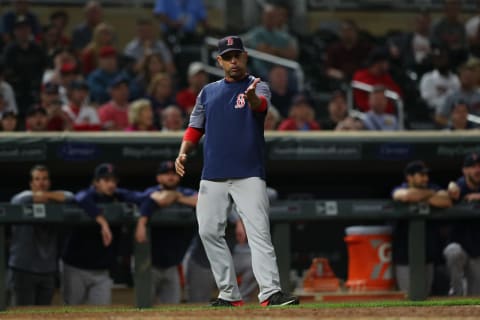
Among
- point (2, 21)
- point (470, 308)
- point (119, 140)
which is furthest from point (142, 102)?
point (470, 308)

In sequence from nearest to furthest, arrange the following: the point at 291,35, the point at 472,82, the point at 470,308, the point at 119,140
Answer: the point at 470,308 → the point at 119,140 → the point at 472,82 → the point at 291,35

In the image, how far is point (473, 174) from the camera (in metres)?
10.7

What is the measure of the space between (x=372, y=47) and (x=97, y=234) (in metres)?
5.96

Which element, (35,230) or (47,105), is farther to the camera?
(47,105)

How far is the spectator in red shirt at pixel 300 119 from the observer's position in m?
11.9

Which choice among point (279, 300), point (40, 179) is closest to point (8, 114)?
point (40, 179)

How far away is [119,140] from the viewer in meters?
11.0

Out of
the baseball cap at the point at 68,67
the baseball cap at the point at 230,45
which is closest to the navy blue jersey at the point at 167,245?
the baseball cap at the point at 68,67

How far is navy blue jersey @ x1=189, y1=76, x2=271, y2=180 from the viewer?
7.74 metres

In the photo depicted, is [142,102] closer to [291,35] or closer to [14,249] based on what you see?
[14,249]

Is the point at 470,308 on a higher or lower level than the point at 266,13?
lower

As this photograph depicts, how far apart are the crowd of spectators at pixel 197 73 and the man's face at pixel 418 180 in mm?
1439

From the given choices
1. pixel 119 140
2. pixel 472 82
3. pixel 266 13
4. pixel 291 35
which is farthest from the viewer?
pixel 291 35

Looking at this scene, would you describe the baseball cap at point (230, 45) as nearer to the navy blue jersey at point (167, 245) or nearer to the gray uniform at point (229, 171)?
the gray uniform at point (229, 171)
